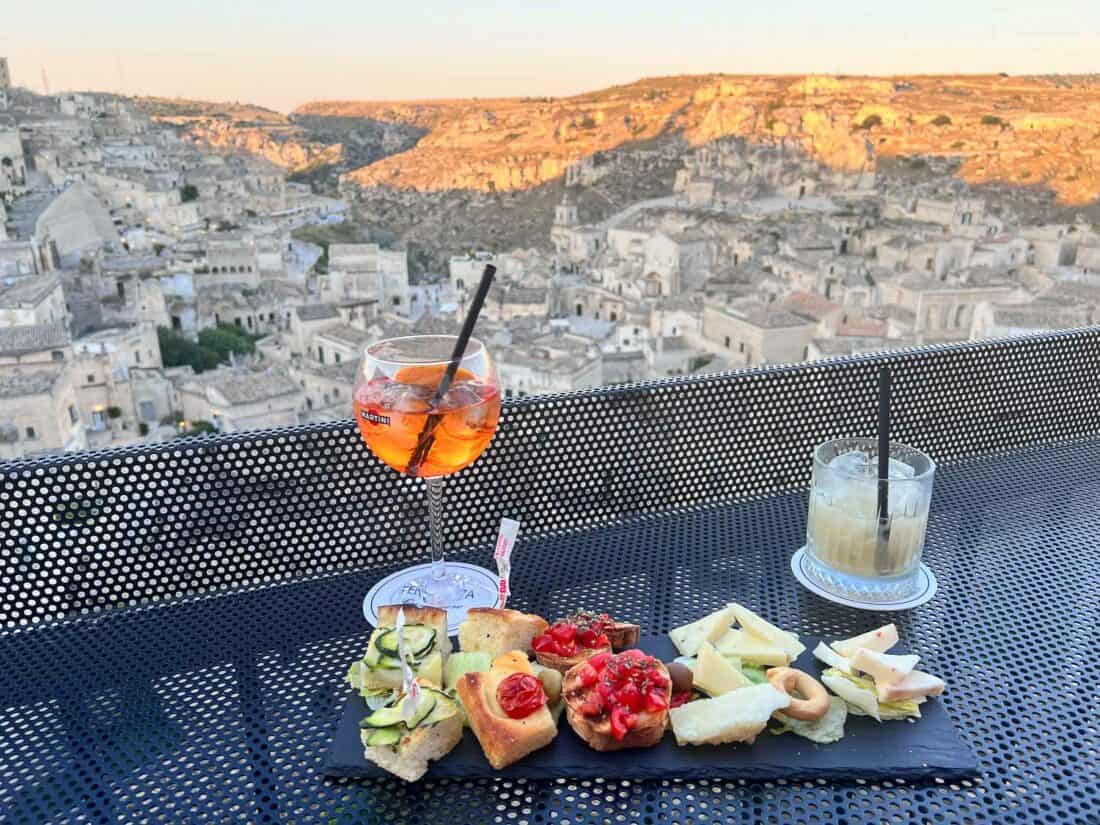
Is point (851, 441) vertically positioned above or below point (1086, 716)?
above

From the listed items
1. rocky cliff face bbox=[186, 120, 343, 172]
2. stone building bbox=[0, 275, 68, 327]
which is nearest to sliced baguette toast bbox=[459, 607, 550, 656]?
stone building bbox=[0, 275, 68, 327]

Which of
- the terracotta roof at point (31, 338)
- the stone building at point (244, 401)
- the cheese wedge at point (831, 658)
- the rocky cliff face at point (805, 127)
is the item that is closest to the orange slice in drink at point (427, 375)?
the cheese wedge at point (831, 658)

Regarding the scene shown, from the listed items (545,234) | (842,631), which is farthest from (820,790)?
(545,234)

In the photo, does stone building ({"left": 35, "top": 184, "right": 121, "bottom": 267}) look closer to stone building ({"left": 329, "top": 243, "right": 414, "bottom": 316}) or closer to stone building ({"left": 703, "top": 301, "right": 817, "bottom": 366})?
stone building ({"left": 329, "top": 243, "right": 414, "bottom": 316})

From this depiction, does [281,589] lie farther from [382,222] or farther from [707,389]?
[382,222]

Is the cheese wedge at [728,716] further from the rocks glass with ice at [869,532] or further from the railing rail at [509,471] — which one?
the railing rail at [509,471]

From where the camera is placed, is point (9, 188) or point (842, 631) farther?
point (9, 188)

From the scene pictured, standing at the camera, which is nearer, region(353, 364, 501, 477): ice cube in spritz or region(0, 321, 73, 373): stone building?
region(353, 364, 501, 477): ice cube in spritz
